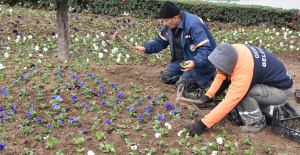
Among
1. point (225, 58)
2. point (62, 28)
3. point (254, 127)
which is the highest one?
point (225, 58)

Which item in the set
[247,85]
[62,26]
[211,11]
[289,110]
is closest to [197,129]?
[247,85]

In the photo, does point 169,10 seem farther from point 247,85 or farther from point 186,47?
point 247,85

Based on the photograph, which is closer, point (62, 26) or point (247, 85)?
point (247, 85)

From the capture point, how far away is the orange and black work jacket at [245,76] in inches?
144

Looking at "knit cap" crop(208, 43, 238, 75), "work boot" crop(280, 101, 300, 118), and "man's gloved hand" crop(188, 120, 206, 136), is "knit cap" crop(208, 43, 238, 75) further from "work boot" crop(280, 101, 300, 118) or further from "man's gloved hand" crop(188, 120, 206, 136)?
"work boot" crop(280, 101, 300, 118)

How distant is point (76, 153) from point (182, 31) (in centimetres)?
224

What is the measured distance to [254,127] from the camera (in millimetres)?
3971

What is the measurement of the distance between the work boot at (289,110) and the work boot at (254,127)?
38 cm

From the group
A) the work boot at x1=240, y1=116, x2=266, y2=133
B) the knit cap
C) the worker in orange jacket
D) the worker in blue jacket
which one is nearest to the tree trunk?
the worker in blue jacket

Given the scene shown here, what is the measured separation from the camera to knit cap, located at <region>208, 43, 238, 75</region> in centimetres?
366

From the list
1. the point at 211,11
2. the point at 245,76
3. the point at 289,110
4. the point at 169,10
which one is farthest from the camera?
the point at 211,11

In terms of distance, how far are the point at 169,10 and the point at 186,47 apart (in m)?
0.59

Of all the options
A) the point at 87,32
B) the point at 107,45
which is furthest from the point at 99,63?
the point at 87,32

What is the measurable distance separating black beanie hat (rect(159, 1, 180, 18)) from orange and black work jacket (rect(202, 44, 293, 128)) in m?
1.18
